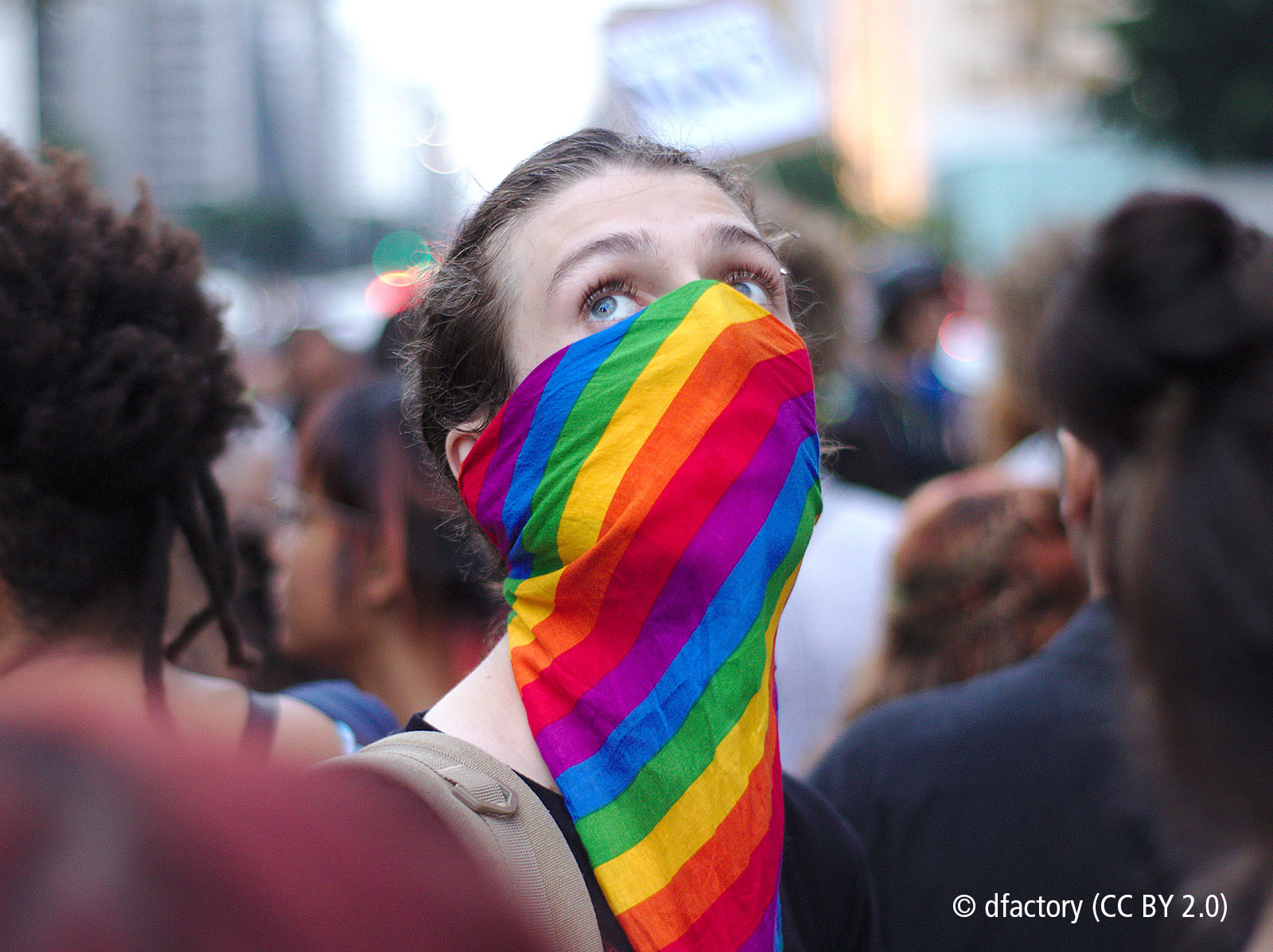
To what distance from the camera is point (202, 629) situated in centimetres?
211

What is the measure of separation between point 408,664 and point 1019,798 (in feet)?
5.12

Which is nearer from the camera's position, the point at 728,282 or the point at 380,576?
the point at 728,282

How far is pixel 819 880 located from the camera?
1.65 meters

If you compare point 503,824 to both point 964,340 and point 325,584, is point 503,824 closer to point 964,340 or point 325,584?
point 325,584

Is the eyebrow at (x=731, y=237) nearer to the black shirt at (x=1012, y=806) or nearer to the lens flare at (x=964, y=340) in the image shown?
the black shirt at (x=1012, y=806)

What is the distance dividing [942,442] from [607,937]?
4.48m

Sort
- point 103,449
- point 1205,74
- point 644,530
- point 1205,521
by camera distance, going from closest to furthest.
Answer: point 1205,521 → point 644,530 → point 103,449 → point 1205,74

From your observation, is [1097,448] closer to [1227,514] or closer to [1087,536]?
[1227,514]

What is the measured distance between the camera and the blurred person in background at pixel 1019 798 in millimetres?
1855

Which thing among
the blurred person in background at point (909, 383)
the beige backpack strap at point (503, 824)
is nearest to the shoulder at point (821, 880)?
the beige backpack strap at point (503, 824)

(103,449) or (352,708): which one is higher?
(103,449)

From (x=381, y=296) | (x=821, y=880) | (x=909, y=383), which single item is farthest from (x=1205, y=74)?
(x=821, y=880)

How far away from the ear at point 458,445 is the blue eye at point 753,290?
1.53ft

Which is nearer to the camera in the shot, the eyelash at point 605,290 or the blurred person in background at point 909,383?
the eyelash at point 605,290
